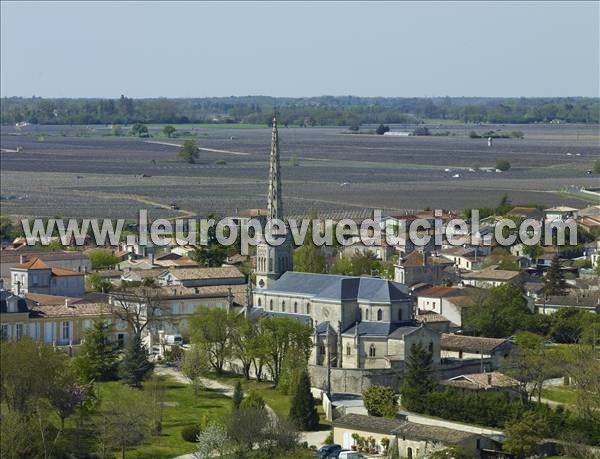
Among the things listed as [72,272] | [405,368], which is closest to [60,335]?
[72,272]

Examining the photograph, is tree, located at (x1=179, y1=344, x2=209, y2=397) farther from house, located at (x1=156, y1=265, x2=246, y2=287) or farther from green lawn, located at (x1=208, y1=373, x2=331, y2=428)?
house, located at (x1=156, y1=265, x2=246, y2=287)

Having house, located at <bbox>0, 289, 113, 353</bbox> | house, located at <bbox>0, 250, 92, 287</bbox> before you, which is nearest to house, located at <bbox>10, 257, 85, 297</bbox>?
house, located at <bbox>0, 250, 92, 287</bbox>

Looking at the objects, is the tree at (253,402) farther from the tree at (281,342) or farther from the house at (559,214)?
the house at (559,214)

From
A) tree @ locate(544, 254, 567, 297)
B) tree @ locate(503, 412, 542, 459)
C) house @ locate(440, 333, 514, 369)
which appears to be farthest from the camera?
tree @ locate(544, 254, 567, 297)

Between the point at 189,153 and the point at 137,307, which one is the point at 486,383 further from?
the point at 189,153

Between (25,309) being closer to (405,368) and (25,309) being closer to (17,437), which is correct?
(405,368)

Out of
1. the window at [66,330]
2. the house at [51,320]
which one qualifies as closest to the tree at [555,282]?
the house at [51,320]
